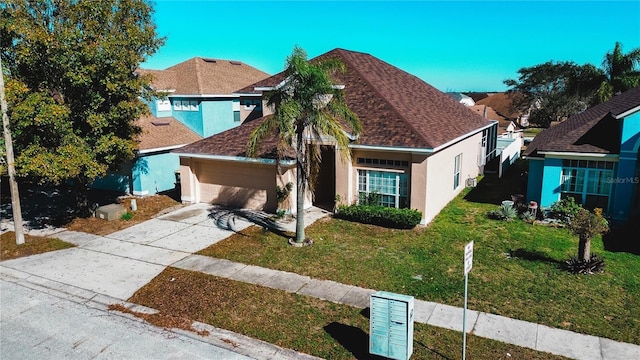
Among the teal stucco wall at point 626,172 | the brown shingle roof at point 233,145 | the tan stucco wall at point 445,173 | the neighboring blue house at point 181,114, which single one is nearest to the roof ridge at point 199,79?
the neighboring blue house at point 181,114

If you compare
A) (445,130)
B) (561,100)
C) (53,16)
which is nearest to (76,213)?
(53,16)

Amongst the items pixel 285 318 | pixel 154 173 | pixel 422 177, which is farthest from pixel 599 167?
pixel 154 173

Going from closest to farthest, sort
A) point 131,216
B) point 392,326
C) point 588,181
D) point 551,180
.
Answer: point 392,326 < point 588,181 < point 551,180 < point 131,216

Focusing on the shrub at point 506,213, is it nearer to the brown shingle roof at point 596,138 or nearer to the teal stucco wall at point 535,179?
the teal stucco wall at point 535,179

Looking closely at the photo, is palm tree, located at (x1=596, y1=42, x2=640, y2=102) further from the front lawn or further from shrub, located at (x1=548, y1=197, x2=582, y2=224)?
the front lawn

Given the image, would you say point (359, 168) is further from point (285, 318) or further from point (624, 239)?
point (624, 239)

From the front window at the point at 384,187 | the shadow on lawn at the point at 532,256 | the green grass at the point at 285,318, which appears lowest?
the green grass at the point at 285,318

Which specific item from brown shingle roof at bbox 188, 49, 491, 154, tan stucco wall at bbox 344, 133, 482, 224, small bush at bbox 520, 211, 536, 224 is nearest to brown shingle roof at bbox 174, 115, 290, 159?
brown shingle roof at bbox 188, 49, 491, 154
